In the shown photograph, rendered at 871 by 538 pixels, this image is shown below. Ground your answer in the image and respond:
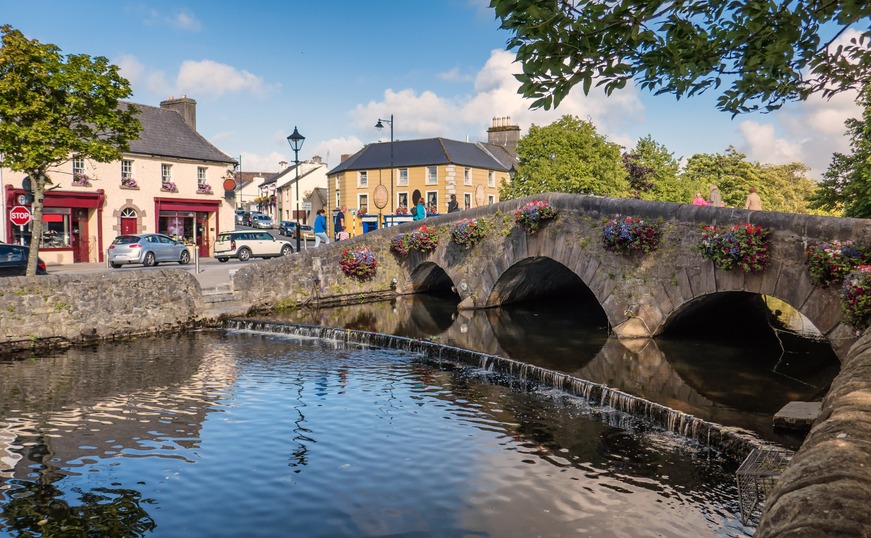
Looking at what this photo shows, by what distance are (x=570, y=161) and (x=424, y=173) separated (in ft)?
49.6

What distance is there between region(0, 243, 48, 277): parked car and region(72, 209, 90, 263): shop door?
13.6m

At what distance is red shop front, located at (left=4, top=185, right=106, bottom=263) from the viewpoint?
29.7m

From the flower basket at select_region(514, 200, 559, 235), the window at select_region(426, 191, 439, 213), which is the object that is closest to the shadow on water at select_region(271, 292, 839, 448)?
the flower basket at select_region(514, 200, 559, 235)

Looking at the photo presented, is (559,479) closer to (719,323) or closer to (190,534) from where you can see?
(190,534)

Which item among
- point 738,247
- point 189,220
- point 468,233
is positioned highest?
point 189,220

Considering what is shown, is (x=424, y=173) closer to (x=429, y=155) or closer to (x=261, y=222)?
(x=429, y=155)

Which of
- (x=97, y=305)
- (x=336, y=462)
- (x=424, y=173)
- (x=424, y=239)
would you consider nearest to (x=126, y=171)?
(x=424, y=239)

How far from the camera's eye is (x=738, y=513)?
6.40 metres

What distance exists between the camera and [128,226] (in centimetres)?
3484

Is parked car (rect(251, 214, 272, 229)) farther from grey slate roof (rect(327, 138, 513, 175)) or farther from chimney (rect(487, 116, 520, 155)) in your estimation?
chimney (rect(487, 116, 520, 155))

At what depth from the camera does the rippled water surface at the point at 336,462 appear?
246 inches

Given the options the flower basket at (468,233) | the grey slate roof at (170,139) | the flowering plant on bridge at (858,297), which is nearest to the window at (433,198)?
the grey slate roof at (170,139)

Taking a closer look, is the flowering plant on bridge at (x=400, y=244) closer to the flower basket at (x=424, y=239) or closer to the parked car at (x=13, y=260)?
the flower basket at (x=424, y=239)

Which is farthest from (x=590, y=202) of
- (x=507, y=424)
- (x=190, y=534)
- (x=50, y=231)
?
(x=50, y=231)
